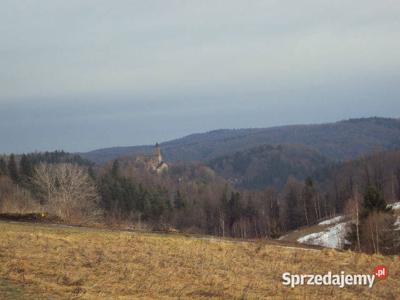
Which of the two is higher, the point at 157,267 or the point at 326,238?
the point at 157,267

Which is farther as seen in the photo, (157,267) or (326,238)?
(326,238)

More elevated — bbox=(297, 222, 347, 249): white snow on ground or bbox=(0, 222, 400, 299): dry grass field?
bbox=(0, 222, 400, 299): dry grass field

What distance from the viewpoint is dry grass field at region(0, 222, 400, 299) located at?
1101 cm

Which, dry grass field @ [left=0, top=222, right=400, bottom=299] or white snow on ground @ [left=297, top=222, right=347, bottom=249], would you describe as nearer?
dry grass field @ [left=0, top=222, right=400, bottom=299]

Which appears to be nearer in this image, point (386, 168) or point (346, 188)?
point (346, 188)

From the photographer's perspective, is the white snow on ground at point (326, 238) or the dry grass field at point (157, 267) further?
the white snow on ground at point (326, 238)

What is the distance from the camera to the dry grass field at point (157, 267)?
11.0 meters

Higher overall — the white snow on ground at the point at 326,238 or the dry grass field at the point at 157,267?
the dry grass field at the point at 157,267

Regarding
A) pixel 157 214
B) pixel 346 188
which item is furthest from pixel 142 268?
pixel 346 188

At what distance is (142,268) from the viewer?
44.5ft

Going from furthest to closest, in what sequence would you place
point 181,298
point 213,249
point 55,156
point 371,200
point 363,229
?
point 55,156, point 371,200, point 363,229, point 213,249, point 181,298

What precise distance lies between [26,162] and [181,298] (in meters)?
93.8

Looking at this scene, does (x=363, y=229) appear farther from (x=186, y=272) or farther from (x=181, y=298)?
(x=181, y=298)

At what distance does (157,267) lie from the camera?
548 inches
